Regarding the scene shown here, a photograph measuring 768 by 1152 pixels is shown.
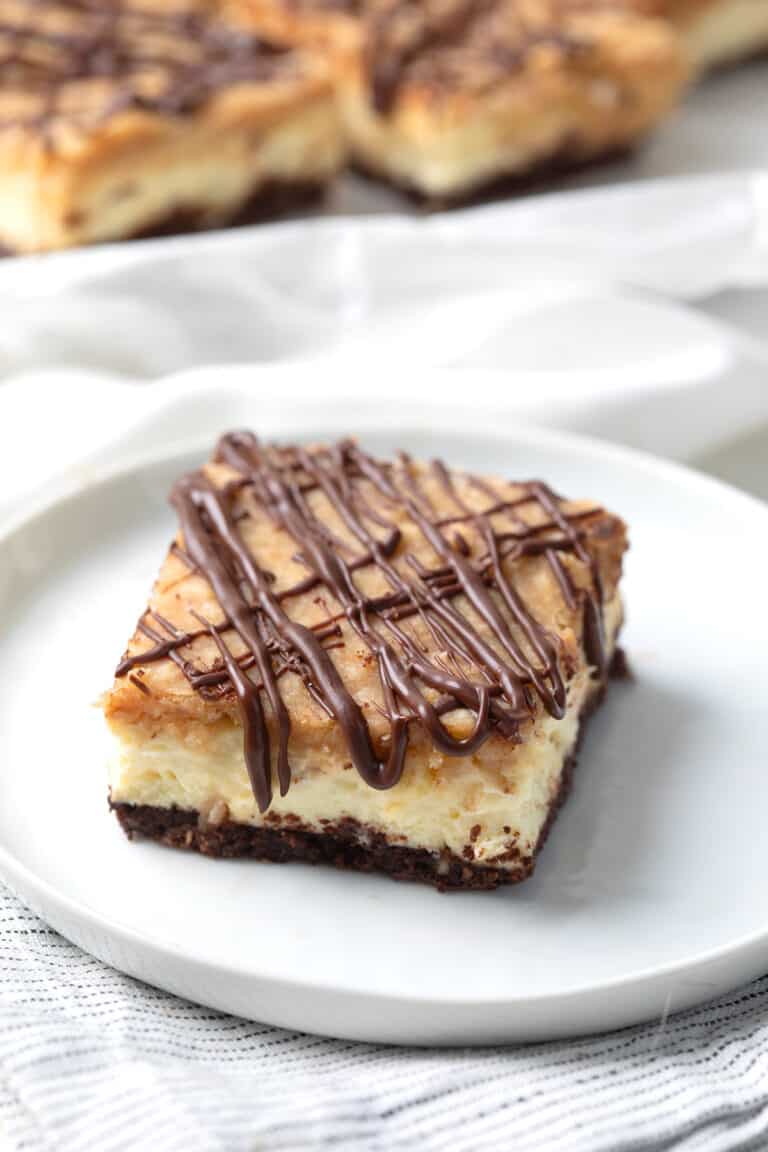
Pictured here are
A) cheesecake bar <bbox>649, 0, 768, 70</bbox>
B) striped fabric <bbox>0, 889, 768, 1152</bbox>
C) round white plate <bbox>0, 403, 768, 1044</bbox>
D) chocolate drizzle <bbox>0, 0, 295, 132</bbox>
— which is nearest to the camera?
striped fabric <bbox>0, 889, 768, 1152</bbox>

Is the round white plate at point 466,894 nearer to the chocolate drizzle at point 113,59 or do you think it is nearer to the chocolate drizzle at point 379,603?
the chocolate drizzle at point 379,603

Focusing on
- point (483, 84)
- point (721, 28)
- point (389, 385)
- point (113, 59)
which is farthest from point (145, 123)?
point (721, 28)

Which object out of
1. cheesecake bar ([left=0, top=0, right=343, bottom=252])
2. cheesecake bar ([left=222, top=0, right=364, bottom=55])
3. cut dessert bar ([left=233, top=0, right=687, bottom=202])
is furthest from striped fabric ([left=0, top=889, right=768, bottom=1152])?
cheesecake bar ([left=222, top=0, right=364, bottom=55])

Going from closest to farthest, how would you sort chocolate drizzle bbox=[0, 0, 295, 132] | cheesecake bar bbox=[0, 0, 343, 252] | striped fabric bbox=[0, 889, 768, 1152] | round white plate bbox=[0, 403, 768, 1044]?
striped fabric bbox=[0, 889, 768, 1152] < round white plate bbox=[0, 403, 768, 1044] < cheesecake bar bbox=[0, 0, 343, 252] < chocolate drizzle bbox=[0, 0, 295, 132]

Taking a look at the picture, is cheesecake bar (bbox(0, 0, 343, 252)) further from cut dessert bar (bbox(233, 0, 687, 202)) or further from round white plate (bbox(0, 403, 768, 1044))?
round white plate (bbox(0, 403, 768, 1044))

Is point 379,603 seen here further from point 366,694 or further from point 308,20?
point 308,20

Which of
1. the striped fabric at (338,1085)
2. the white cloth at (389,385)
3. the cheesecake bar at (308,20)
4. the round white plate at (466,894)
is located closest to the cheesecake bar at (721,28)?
the cheesecake bar at (308,20)

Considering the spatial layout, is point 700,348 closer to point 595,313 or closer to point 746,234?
point 595,313
